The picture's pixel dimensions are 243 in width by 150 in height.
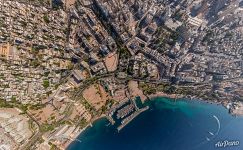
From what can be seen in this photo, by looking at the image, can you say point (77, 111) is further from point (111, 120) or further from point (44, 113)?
point (111, 120)

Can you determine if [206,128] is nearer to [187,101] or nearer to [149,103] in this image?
[187,101]

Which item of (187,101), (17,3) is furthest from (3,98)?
(187,101)

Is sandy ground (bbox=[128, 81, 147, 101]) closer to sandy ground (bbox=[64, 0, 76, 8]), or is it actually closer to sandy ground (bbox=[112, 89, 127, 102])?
sandy ground (bbox=[112, 89, 127, 102])

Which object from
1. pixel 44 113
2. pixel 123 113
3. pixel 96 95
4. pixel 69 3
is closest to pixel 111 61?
pixel 96 95

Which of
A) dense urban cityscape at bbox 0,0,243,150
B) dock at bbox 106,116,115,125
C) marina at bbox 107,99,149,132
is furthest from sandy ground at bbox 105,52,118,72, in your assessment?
dock at bbox 106,116,115,125

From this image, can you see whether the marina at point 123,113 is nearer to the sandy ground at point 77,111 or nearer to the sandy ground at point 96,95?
the sandy ground at point 96,95
